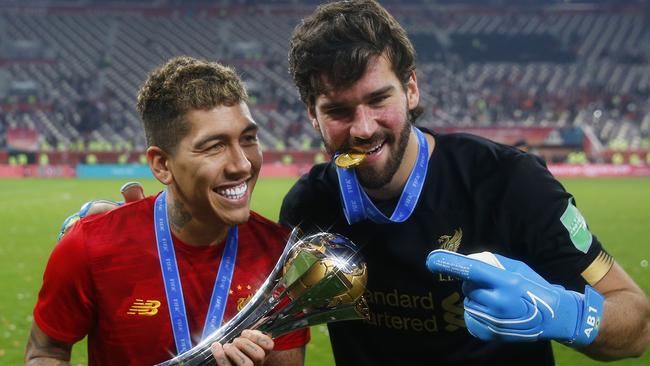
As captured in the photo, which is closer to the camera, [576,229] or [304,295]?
[304,295]

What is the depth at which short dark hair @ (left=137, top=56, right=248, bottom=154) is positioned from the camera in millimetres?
2836

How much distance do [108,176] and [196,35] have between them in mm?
22337

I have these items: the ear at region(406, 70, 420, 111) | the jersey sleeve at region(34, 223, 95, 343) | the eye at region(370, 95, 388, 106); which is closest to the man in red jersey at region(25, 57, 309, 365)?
the jersey sleeve at region(34, 223, 95, 343)

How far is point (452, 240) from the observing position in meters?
3.04

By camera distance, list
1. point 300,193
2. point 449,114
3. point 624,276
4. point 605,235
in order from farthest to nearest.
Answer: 1. point 449,114
2. point 605,235
3. point 300,193
4. point 624,276

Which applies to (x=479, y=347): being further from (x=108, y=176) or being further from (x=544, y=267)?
(x=108, y=176)

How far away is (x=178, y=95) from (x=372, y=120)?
0.85 meters

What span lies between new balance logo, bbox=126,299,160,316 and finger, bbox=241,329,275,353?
1.95 feet

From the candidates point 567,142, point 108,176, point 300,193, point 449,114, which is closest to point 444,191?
point 300,193

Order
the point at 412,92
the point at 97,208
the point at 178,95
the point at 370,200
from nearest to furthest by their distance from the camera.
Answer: the point at 178,95, the point at 370,200, the point at 412,92, the point at 97,208

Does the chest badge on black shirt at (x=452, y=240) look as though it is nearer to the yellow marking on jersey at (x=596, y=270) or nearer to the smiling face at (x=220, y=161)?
the yellow marking on jersey at (x=596, y=270)

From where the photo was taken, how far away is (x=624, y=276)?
9.10 ft

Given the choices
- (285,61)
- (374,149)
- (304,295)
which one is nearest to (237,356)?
(304,295)

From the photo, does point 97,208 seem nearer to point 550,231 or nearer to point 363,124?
point 363,124
